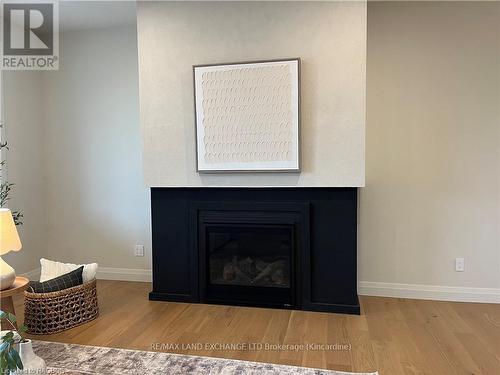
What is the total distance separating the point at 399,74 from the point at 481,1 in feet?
2.90

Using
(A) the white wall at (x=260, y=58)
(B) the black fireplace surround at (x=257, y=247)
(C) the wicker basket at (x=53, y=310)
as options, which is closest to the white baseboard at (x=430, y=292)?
(B) the black fireplace surround at (x=257, y=247)

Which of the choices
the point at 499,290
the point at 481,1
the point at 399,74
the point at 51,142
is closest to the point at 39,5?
the point at 51,142

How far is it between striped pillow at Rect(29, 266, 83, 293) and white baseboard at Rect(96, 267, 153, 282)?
3.73ft

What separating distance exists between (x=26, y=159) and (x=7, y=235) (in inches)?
76.6

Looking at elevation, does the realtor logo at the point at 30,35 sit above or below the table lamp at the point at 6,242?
above

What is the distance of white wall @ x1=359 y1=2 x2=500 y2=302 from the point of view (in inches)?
128

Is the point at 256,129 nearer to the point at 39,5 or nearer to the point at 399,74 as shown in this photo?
the point at 399,74

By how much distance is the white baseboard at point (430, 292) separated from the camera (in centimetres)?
331

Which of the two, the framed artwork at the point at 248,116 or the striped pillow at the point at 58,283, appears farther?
the framed artwork at the point at 248,116

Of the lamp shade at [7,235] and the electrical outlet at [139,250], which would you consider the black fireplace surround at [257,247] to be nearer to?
the electrical outlet at [139,250]

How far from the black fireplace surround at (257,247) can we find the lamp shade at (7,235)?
1225 mm

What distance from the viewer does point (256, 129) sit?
3.08 meters

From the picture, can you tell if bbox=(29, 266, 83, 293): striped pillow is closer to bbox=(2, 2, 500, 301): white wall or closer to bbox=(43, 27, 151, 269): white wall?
bbox=(43, 27, 151, 269): white wall

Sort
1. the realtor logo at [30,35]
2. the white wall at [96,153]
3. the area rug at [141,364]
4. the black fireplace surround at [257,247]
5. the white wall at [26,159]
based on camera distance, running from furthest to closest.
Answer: the white wall at [96,153] → the white wall at [26,159] → the realtor logo at [30,35] → the black fireplace surround at [257,247] → the area rug at [141,364]
